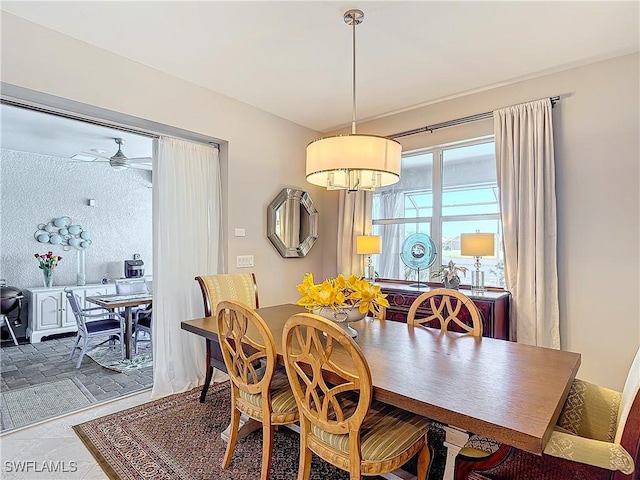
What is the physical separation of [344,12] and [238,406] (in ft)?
7.87

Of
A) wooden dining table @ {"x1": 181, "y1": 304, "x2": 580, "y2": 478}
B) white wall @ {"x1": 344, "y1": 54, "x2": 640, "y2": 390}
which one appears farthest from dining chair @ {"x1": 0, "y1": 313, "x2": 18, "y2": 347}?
white wall @ {"x1": 344, "y1": 54, "x2": 640, "y2": 390}

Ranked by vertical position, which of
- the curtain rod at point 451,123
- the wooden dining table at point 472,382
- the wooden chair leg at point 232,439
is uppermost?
the curtain rod at point 451,123

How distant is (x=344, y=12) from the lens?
2.20 meters

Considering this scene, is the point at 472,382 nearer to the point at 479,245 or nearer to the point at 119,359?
the point at 479,245

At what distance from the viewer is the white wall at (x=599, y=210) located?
2627mm

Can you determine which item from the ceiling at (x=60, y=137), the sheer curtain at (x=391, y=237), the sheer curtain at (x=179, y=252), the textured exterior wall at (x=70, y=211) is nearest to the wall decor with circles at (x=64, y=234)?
the textured exterior wall at (x=70, y=211)

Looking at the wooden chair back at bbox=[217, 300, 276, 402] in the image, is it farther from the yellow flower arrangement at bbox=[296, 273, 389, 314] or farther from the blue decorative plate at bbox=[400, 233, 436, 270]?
the blue decorative plate at bbox=[400, 233, 436, 270]

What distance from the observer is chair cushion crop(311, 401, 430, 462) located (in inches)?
56.5

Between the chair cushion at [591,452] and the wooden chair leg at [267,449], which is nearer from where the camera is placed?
the chair cushion at [591,452]

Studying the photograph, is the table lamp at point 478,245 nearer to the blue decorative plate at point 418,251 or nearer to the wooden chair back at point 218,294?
the blue decorative plate at point 418,251

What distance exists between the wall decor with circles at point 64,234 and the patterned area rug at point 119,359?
1974 millimetres

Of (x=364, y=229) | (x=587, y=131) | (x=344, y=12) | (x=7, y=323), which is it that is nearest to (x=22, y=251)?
(x=7, y=323)

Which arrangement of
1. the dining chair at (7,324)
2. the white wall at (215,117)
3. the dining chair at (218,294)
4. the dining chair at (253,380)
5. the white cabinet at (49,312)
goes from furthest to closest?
1. the white cabinet at (49,312)
2. the dining chair at (7,324)
3. the dining chair at (218,294)
4. the white wall at (215,117)
5. the dining chair at (253,380)

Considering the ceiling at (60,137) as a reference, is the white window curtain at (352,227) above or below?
below
